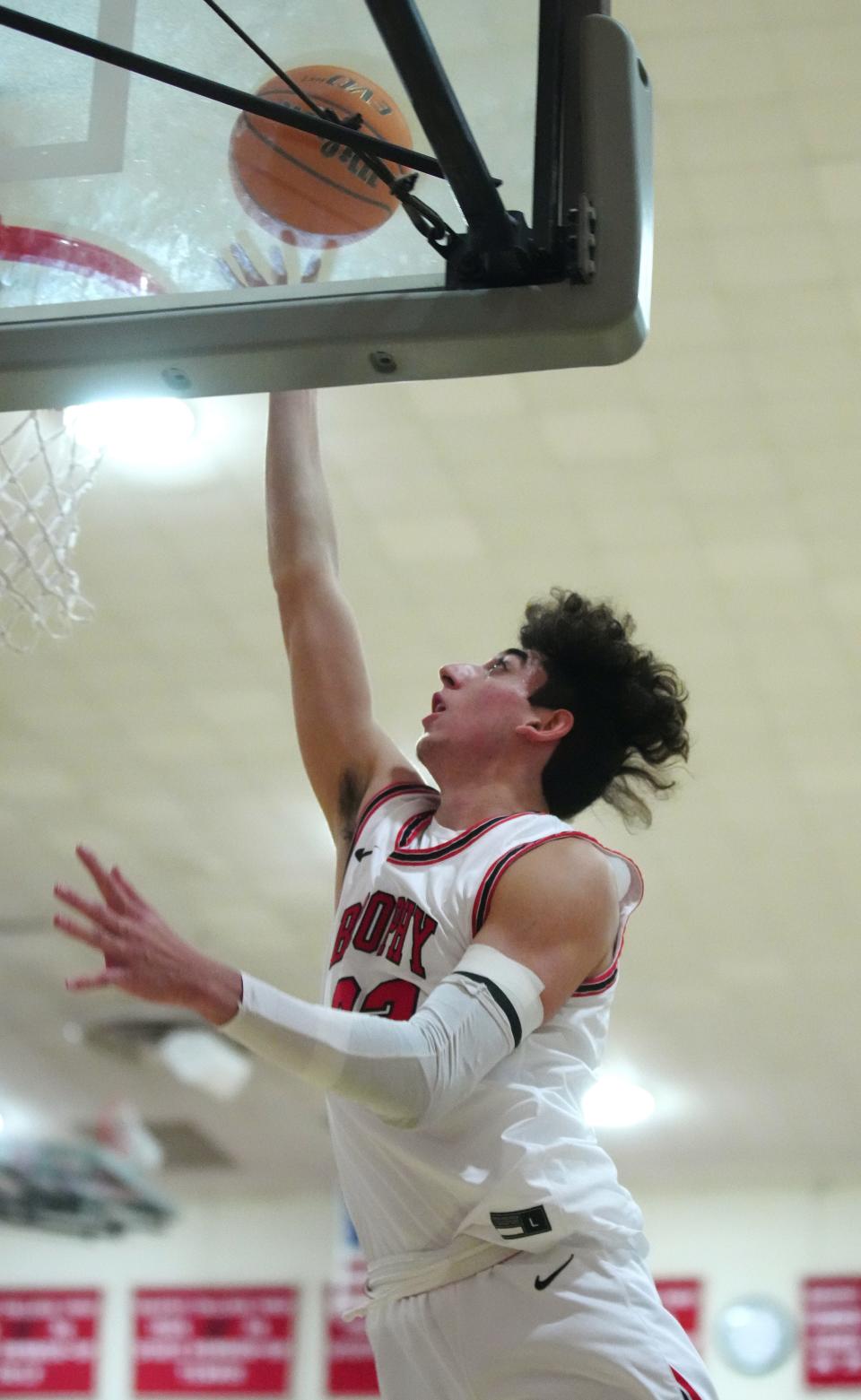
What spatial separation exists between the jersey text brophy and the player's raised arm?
0.90 feet

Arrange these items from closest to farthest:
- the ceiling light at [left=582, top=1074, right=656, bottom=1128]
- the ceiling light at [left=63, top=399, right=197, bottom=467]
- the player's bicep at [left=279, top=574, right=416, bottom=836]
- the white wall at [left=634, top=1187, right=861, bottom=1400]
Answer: the player's bicep at [left=279, top=574, right=416, bottom=836]
the ceiling light at [left=63, top=399, right=197, bottom=467]
the ceiling light at [left=582, top=1074, right=656, bottom=1128]
the white wall at [left=634, top=1187, right=861, bottom=1400]

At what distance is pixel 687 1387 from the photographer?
2.23 m

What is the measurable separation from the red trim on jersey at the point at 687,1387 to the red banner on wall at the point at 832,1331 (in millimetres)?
9334

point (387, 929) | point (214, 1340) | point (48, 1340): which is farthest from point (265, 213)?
point (48, 1340)

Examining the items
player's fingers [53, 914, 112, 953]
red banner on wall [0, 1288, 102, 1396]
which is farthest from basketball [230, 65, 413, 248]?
Answer: red banner on wall [0, 1288, 102, 1396]

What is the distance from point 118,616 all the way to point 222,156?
4.15m

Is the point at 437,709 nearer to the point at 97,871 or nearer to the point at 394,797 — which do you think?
the point at 394,797

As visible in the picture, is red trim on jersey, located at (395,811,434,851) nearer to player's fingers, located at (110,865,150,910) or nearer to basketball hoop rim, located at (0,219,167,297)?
player's fingers, located at (110,865,150,910)

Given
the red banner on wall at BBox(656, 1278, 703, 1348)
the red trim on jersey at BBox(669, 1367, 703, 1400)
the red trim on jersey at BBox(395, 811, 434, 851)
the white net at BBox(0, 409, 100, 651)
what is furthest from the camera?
the red banner on wall at BBox(656, 1278, 703, 1348)

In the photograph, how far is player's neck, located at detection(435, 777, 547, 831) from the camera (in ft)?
8.78

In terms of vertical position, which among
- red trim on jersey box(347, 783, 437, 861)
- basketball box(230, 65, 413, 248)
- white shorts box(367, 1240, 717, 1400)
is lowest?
white shorts box(367, 1240, 717, 1400)

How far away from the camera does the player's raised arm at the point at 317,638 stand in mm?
2854

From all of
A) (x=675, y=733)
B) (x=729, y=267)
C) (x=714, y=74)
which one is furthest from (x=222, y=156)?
(x=729, y=267)

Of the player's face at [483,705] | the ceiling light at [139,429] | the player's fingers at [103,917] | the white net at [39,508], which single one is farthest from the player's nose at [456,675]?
the ceiling light at [139,429]
